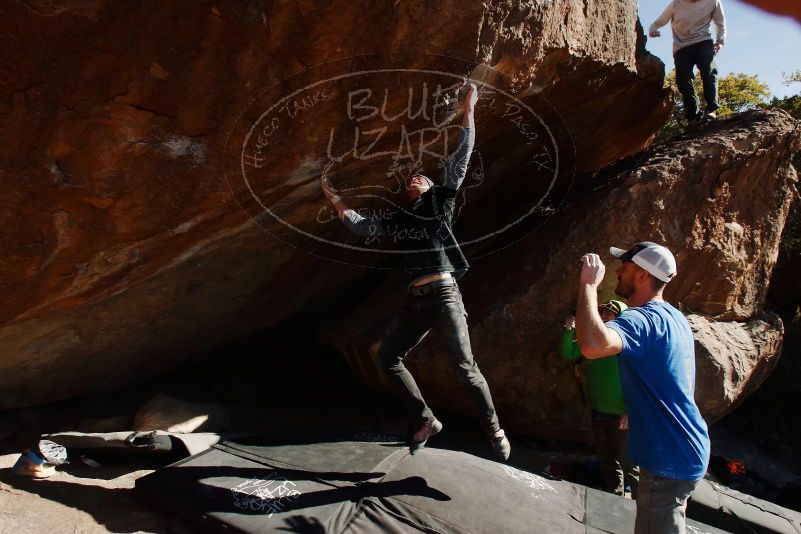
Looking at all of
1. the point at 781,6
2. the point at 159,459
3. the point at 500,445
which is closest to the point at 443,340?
the point at 500,445

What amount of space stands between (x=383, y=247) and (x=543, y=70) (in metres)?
2.20

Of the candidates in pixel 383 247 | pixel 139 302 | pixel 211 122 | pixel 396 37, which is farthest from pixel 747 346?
pixel 139 302

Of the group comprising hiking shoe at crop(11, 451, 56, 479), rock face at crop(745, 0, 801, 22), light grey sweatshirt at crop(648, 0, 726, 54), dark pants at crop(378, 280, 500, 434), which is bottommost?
hiking shoe at crop(11, 451, 56, 479)

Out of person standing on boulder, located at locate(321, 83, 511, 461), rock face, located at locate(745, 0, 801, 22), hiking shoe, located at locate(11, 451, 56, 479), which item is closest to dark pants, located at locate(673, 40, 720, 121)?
rock face, located at locate(745, 0, 801, 22)

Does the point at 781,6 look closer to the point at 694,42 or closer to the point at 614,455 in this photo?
the point at 694,42

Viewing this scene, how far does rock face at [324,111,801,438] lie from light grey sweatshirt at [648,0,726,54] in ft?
2.72

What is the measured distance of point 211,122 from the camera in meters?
2.62

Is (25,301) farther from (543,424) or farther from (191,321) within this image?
(543,424)

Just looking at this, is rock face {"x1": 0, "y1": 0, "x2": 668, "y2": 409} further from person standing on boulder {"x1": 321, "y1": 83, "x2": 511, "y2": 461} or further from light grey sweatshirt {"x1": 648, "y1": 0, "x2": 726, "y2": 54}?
light grey sweatshirt {"x1": 648, "y1": 0, "x2": 726, "y2": 54}

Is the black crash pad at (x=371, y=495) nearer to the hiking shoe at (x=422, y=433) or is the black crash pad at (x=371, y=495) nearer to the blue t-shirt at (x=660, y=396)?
the hiking shoe at (x=422, y=433)

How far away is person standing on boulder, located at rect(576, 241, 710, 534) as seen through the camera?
1.95 metres

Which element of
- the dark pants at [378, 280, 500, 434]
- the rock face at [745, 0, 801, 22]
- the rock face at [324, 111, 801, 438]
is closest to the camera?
the rock face at [745, 0, 801, 22]

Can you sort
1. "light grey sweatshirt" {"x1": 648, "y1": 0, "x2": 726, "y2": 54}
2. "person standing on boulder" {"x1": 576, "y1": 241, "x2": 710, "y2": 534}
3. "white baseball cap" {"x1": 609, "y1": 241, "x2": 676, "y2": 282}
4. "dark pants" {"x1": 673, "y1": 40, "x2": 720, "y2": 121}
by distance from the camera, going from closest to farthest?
"person standing on boulder" {"x1": 576, "y1": 241, "x2": 710, "y2": 534}
"white baseball cap" {"x1": 609, "y1": 241, "x2": 676, "y2": 282}
"light grey sweatshirt" {"x1": 648, "y1": 0, "x2": 726, "y2": 54}
"dark pants" {"x1": 673, "y1": 40, "x2": 720, "y2": 121}

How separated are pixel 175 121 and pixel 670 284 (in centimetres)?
357
